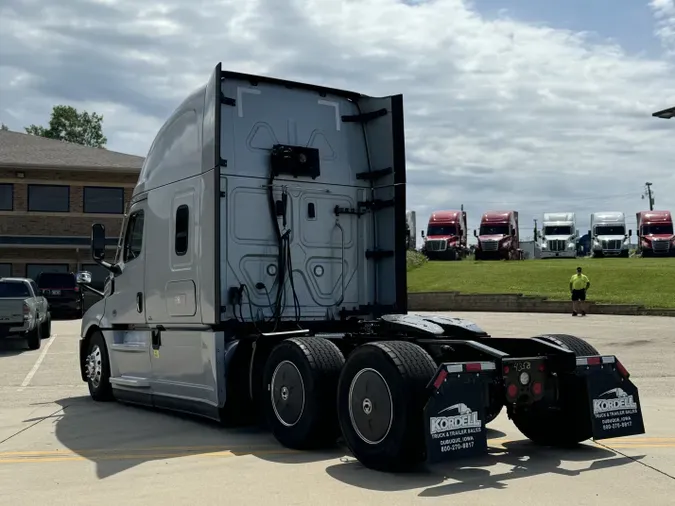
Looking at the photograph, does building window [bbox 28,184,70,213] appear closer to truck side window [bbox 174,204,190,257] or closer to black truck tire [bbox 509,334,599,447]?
truck side window [bbox 174,204,190,257]

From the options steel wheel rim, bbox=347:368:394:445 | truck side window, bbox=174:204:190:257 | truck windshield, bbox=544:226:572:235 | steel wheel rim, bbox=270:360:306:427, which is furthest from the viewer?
truck windshield, bbox=544:226:572:235

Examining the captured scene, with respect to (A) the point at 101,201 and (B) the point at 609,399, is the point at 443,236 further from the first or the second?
(B) the point at 609,399

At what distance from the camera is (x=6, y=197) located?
119 ft

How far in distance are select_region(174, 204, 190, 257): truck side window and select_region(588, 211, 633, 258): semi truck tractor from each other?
4374 cm

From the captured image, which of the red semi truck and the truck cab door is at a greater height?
the red semi truck

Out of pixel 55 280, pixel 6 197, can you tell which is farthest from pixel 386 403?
pixel 6 197

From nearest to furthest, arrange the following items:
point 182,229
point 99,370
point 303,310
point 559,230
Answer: point 182,229, point 303,310, point 99,370, point 559,230

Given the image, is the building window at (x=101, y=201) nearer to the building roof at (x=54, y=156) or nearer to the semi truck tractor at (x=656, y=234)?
the building roof at (x=54, y=156)

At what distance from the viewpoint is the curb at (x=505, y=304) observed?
89.2ft

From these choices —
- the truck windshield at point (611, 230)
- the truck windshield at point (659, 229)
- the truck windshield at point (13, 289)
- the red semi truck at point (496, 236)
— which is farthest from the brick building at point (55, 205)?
the truck windshield at point (659, 229)

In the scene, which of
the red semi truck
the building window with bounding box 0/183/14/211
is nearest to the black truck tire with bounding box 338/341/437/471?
the building window with bounding box 0/183/14/211

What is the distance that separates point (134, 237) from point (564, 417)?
5364 millimetres

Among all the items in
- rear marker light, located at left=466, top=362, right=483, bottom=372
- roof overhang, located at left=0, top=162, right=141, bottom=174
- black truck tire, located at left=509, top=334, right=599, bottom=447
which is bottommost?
black truck tire, located at left=509, top=334, right=599, bottom=447

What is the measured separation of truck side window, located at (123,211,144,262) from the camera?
31.0 feet
